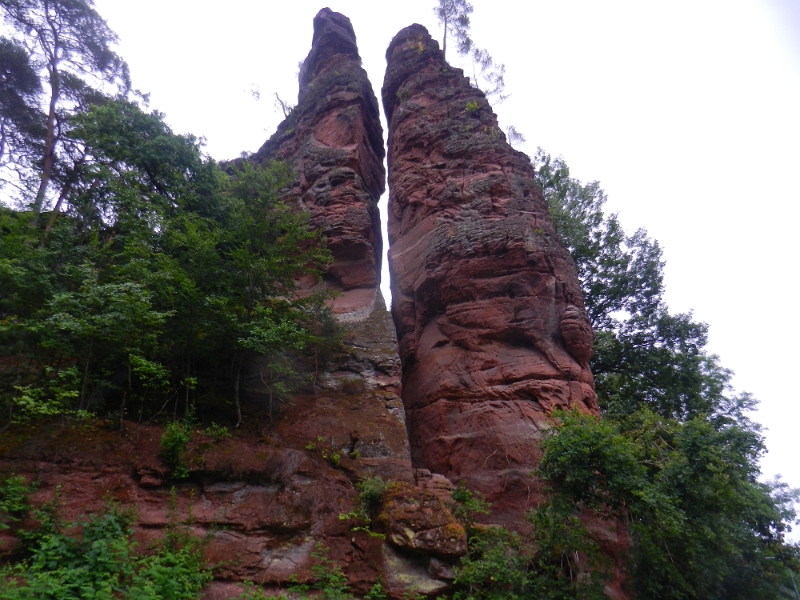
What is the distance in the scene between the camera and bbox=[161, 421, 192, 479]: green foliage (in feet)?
28.3

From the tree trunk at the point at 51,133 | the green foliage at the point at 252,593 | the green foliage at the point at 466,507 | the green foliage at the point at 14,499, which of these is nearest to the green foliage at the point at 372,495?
the green foliage at the point at 466,507

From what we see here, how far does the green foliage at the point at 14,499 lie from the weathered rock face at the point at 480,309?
319 inches

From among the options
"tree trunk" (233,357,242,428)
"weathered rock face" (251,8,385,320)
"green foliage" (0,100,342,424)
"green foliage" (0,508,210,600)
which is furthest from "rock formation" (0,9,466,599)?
"weathered rock face" (251,8,385,320)

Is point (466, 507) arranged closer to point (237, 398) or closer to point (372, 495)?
point (372, 495)

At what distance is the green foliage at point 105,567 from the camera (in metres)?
5.99

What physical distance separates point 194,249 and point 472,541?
26.7 ft

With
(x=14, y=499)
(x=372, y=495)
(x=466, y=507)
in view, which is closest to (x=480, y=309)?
(x=466, y=507)

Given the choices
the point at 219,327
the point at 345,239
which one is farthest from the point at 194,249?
the point at 345,239

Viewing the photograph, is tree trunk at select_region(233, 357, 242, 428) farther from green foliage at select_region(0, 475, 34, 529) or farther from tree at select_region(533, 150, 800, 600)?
tree at select_region(533, 150, 800, 600)

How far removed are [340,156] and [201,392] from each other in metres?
9.97

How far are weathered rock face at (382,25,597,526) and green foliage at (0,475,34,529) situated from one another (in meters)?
8.09

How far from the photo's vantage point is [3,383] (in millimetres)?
9156

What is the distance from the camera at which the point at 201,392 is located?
1092 cm

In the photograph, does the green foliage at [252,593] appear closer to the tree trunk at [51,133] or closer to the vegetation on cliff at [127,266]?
the vegetation on cliff at [127,266]
